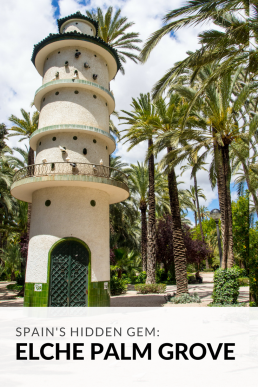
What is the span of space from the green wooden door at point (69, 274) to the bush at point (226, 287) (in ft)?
20.1

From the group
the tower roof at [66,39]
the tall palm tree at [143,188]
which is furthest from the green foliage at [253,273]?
the tall palm tree at [143,188]

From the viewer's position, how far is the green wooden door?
14.3 m

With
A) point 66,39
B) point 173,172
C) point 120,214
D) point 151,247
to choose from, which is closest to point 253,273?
point 173,172

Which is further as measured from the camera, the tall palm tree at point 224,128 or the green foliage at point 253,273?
the tall palm tree at point 224,128

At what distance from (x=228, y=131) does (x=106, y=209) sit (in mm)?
7370

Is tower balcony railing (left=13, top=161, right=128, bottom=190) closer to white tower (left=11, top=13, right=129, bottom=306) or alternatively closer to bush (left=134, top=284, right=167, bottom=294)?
white tower (left=11, top=13, right=129, bottom=306)

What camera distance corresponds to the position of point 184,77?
86.3ft

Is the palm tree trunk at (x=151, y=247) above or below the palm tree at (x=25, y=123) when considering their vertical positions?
below

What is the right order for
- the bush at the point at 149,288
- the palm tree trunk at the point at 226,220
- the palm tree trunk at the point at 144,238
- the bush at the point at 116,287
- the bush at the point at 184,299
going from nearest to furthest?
the palm tree trunk at the point at 226,220 → the bush at the point at 184,299 → the bush at the point at 149,288 → the bush at the point at 116,287 → the palm tree trunk at the point at 144,238

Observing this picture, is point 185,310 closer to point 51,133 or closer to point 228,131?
point 228,131

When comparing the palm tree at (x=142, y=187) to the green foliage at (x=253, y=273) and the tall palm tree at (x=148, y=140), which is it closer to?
the tall palm tree at (x=148, y=140)

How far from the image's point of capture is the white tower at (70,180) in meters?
14.5

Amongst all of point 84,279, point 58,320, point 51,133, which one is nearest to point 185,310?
point 84,279

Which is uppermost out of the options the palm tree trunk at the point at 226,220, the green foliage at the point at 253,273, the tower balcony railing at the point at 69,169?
the tower balcony railing at the point at 69,169
